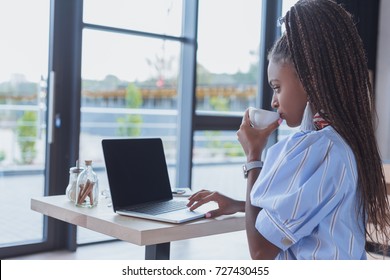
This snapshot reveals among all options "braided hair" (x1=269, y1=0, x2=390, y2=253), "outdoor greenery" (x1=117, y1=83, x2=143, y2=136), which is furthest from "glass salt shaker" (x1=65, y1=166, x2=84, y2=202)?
"outdoor greenery" (x1=117, y1=83, x2=143, y2=136)

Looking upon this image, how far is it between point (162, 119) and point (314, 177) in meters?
3.39

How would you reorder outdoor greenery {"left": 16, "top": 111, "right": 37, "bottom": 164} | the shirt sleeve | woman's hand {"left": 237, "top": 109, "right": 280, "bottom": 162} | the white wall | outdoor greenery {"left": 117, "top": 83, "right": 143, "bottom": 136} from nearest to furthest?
the shirt sleeve < woman's hand {"left": 237, "top": 109, "right": 280, "bottom": 162} < outdoor greenery {"left": 16, "top": 111, "right": 37, "bottom": 164} < outdoor greenery {"left": 117, "top": 83, "right": 143, "bottom": 136} < the white wall

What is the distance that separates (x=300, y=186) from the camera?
964 millimetres

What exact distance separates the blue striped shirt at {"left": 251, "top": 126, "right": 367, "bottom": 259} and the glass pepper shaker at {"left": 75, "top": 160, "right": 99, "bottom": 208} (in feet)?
2.37

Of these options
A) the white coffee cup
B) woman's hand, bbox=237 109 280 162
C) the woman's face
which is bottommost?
woman's hand, bbox=237 109 280 162

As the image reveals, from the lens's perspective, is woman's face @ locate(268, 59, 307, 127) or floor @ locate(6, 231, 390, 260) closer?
woman's face @ locate(268, 59, 307, 127)

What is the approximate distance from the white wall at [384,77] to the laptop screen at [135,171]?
4.25 metres

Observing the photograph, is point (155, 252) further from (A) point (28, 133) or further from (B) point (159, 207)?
(A) point (28, 133)

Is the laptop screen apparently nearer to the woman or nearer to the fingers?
the fingers

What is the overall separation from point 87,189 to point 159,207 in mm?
234

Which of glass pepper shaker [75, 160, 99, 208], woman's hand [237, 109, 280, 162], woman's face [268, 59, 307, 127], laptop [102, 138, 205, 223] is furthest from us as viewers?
glass pepper shaker [75, 160, 99, 208]

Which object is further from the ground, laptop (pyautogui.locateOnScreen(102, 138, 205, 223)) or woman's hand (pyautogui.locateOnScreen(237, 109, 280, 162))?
woman's hand (pyautogui.locateOnScreen(237, 109, 280, 162))

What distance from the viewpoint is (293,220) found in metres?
0.96

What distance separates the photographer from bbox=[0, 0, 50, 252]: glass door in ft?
11.0
